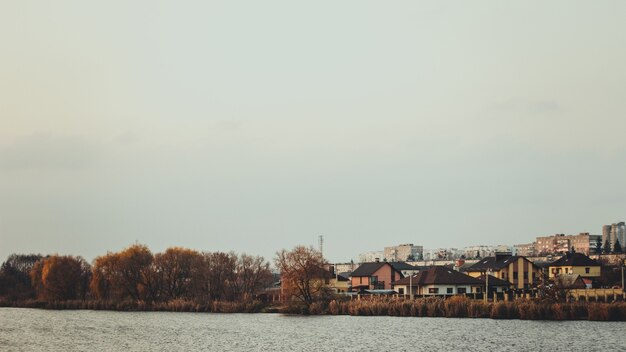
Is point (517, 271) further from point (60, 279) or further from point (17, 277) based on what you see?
point (17, 277)

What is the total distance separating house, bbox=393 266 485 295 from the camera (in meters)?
101

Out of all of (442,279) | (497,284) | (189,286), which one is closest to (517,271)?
(497,284)

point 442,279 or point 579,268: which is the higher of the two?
point 579,268

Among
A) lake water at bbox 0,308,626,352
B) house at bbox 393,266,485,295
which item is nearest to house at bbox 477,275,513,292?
house at bbox 393,266,485,295

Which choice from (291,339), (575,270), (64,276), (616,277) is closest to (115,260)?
(64,276)

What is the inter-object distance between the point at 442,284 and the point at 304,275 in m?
19.5

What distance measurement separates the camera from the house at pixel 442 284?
10138 centimetres

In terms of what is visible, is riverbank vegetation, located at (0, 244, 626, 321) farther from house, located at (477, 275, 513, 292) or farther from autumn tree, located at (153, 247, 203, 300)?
house, located at (477, 275, 513, 292)

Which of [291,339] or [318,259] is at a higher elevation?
[318,259]

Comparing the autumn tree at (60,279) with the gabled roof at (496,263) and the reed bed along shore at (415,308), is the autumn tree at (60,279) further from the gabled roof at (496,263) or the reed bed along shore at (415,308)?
the gabled roof at (496,263)

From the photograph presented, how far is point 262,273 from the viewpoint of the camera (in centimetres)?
12212

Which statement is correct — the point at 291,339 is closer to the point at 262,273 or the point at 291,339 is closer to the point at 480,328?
the point at 480,328

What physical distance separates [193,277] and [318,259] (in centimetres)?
2779

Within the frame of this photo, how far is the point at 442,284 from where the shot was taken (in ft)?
333
